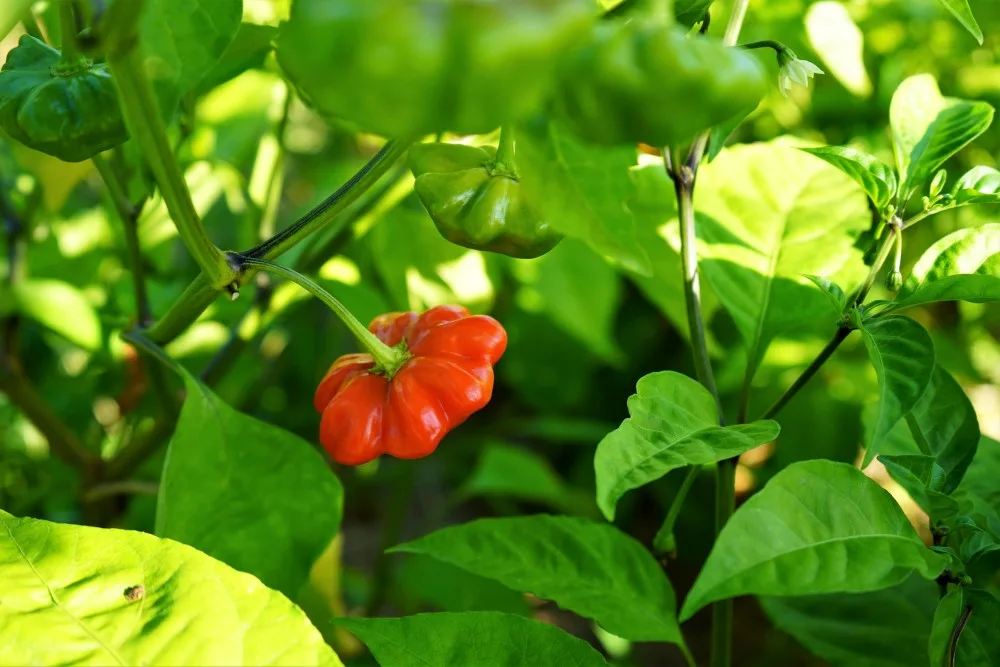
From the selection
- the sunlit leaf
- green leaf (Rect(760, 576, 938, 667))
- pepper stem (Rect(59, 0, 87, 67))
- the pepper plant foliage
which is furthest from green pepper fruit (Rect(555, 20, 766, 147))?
the sunlit leaf

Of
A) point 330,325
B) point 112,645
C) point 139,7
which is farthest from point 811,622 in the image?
point 330,325

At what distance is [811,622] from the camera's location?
834 mm

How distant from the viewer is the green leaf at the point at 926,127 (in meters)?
0.67

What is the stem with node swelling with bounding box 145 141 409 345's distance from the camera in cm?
54

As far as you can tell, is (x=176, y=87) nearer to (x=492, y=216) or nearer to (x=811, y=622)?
(x=492, y=216)

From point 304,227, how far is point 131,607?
246mm

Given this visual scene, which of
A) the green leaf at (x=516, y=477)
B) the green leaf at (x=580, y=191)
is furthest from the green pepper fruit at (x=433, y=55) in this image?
the green leaf at (x=516, y=477)

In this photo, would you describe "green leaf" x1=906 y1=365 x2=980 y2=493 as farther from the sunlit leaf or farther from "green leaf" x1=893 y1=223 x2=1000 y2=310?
the sunlit leaf

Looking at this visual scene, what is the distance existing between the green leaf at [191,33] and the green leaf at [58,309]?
1.41ft

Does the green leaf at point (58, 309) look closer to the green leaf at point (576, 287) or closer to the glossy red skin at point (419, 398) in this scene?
the glossy red skin at point (419, 398)

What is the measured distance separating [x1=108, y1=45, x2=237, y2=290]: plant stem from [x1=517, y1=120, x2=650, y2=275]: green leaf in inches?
7.1

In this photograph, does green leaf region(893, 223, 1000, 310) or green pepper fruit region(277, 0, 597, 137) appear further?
green leaf region(893, 223, 1000, 310)

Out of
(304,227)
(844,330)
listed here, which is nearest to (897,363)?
(844,330)

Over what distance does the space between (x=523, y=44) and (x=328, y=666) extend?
0.37 m
